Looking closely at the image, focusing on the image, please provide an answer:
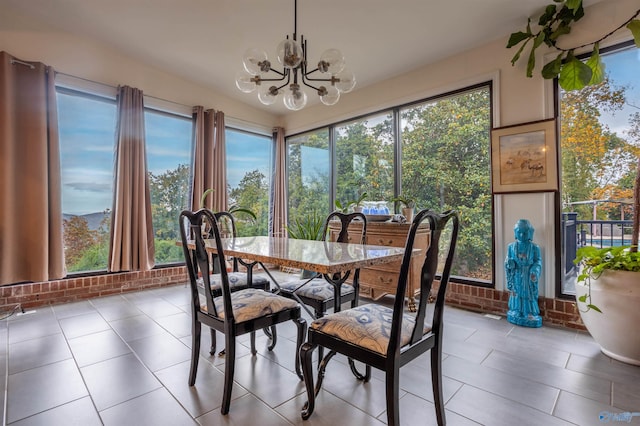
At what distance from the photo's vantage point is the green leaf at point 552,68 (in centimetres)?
256

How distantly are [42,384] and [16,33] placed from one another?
3.27 metres

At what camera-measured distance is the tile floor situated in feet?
4.86

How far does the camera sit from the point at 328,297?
1949mm

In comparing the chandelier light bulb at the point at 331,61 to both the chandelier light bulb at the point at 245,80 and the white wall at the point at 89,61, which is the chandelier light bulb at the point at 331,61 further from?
the white wall at the point at 89,61

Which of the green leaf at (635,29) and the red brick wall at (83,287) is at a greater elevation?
the green leaf at (635,29)

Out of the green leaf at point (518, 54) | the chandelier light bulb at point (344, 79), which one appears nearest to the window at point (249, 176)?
the chandelier light bulb at point (344, 79)

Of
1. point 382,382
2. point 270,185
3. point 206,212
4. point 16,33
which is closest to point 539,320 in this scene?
point 382,382

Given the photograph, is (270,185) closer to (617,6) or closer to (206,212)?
(206,212)

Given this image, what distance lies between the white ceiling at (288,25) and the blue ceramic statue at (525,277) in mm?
1917

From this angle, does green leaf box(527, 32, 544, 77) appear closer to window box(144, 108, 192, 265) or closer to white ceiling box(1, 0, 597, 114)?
white ceiling box(1, 0, 597, 114)

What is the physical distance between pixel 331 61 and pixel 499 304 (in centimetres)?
275

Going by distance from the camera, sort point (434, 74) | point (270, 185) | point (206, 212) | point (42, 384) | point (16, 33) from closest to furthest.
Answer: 1. point (206, 212)
2. point (42, 384)
3. point (16, 33)
4. point (434, 74)
5. point (270, 185)

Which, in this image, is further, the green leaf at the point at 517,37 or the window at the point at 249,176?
the window at the point at 249,176

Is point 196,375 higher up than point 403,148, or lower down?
lower down
